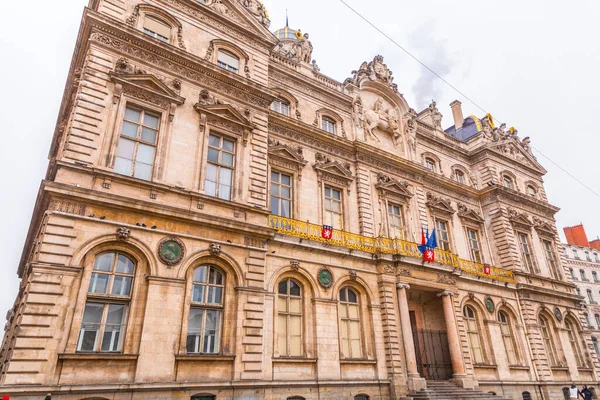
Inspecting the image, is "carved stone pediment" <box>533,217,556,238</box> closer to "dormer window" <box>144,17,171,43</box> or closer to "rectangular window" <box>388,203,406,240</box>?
"rectangular window" <box>388,203,406,240</box>

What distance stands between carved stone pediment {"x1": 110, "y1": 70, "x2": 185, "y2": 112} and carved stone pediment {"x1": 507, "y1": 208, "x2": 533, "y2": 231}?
943 inches

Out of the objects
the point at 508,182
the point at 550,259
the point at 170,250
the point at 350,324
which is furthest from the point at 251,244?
the point at 550,259

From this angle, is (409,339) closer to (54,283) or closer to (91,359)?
(91,359)

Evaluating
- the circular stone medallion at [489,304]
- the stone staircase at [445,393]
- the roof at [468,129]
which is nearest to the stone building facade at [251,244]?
the circular stone medallion at [489,304]

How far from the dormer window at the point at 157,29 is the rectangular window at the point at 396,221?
14254 mm

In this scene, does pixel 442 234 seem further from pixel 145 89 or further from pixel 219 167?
pixel 145 89

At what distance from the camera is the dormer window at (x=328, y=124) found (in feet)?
75.2

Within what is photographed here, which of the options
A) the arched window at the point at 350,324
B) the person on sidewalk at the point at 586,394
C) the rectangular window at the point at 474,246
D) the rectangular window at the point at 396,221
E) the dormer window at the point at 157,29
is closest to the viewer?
the dormer window at the point at 157,29

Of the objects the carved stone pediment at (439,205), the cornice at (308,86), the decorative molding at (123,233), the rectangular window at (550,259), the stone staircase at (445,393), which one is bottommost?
the stone staircase at (445,393)

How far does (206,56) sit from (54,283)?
36.7 ft

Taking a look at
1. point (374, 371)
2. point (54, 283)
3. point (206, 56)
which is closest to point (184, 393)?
point (54, 283)

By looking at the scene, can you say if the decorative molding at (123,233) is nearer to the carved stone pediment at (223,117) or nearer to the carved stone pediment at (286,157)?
the carved stone pediment at (223,117)

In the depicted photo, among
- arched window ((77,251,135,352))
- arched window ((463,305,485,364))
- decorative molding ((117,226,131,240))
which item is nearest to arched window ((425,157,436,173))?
arched window ((463,305,485,364))

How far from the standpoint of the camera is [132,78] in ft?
49.0
